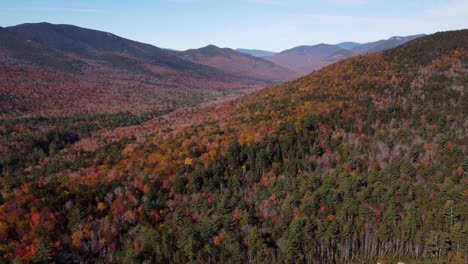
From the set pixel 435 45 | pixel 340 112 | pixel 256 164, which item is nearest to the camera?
pixel 256 164

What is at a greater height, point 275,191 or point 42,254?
point 42,254

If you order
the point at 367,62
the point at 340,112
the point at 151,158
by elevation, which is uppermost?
the point at 367,62

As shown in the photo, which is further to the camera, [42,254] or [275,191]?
[275,191]

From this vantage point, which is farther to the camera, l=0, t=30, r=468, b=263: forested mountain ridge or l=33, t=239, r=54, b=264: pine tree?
l=0, t=30, r=468, b=263: forested mountain ridge

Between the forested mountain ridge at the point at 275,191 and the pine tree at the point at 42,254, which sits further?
the forested mountain ridge at the point at 275,191

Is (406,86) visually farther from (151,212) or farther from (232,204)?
(151,212)

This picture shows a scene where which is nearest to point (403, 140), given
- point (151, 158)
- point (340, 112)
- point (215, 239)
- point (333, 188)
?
point (340, 112)

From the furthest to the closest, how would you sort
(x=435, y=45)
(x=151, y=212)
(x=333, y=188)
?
(x=435, y=45)
(x=333, y=188)
(x=151, y=212)

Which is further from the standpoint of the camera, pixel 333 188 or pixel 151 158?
pixel 151 158
